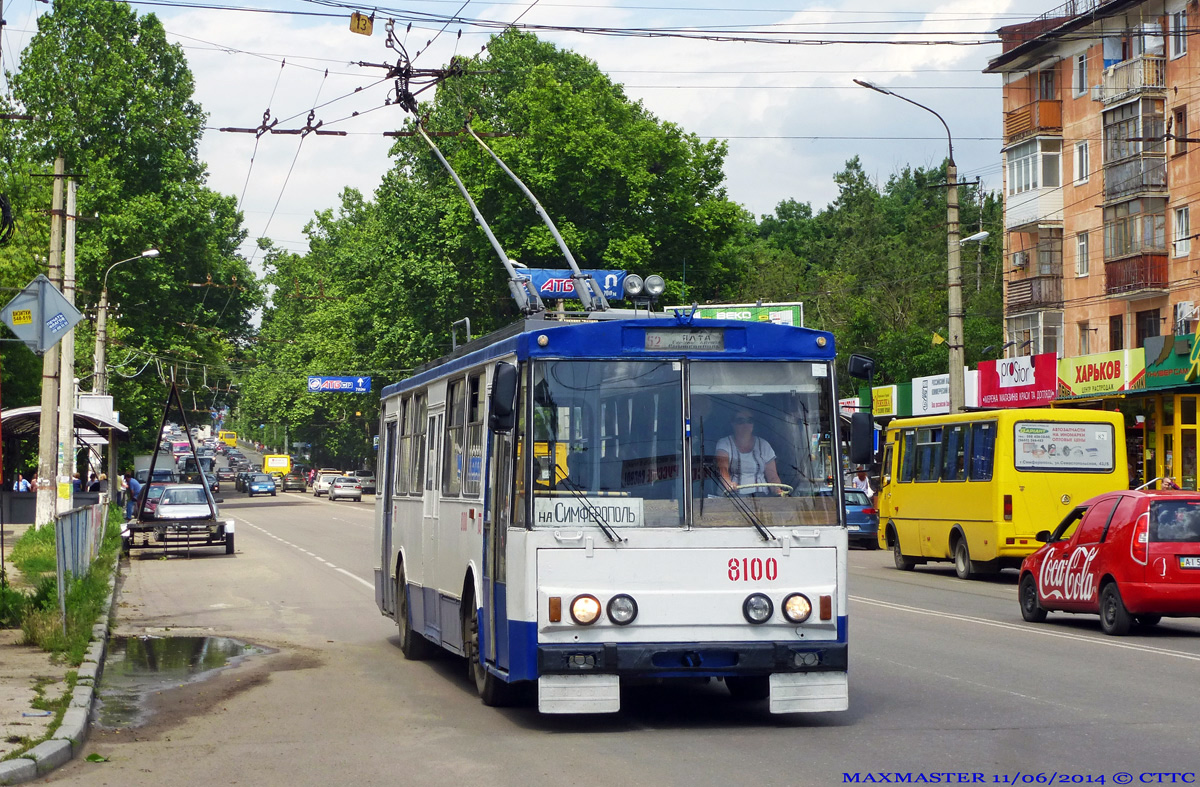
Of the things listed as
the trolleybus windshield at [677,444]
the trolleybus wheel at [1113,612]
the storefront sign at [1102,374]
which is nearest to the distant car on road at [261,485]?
the storefront sign at [1102,374]

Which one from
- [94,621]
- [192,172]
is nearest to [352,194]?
[192,172]

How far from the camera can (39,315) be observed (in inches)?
587

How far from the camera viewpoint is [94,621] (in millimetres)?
15977

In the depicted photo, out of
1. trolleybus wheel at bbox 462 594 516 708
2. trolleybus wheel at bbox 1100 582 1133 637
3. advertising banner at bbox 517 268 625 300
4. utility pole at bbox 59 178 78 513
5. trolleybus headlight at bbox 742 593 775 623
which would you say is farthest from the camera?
advertising banner at bbox 517 268 625 300

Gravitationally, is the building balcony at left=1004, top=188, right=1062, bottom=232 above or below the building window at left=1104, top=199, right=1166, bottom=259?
above

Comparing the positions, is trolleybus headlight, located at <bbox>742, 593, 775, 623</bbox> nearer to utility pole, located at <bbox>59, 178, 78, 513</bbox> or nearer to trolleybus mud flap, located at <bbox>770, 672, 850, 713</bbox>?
trolleybus mud flap, located at <bbox>770, 672, 850, 713</bbox>

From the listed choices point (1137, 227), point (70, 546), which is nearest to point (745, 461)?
point (70, 546)

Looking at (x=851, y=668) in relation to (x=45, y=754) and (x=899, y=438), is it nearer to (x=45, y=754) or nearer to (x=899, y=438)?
(x=45, y=754)

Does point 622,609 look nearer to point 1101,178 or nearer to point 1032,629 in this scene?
point 1032,629

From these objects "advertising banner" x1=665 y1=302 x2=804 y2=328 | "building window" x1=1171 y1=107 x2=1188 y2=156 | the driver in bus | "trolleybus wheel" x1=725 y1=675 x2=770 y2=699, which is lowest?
"trolleybus wheel" x1=725 y1=675 x2=770 y2=699

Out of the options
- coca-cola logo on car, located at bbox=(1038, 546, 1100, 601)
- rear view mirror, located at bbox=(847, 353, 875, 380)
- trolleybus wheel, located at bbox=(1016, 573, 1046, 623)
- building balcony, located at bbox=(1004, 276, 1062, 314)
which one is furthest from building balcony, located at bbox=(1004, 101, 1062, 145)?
rear view mirror, located at bbox=(847, 353, 875, 380)

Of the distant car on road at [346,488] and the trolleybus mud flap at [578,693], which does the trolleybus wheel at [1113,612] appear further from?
the distant car on road at [346,488]

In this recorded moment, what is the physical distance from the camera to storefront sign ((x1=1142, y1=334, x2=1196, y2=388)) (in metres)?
32.8

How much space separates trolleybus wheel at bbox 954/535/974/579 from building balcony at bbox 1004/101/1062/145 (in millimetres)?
24391
